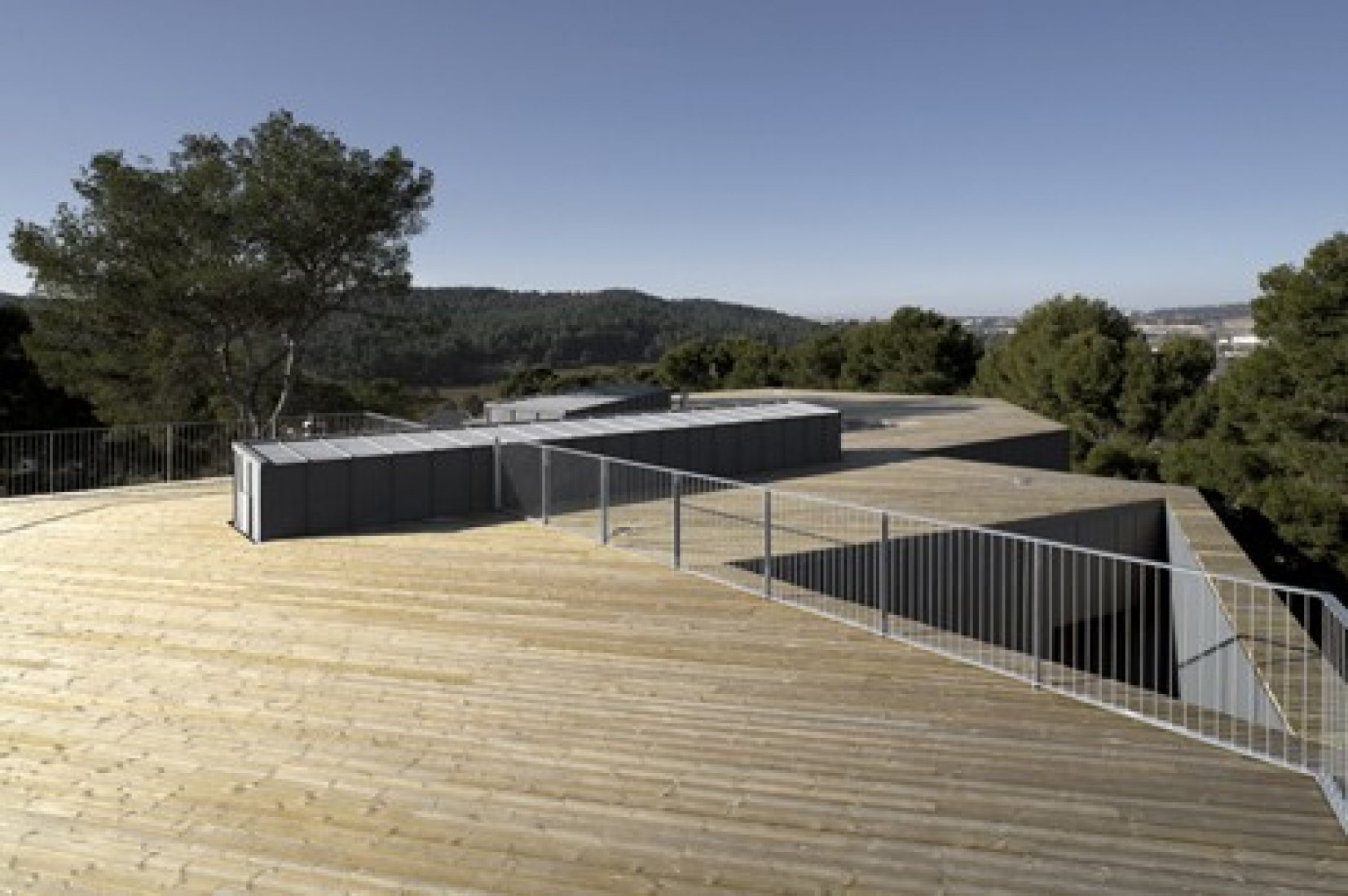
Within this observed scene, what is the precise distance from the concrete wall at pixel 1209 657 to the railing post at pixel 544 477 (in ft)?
25.0

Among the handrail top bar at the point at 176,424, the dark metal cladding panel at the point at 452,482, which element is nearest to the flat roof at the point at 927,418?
the handrail top bar at the point at 176,424

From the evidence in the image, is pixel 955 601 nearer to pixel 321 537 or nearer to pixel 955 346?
pixel 321 537

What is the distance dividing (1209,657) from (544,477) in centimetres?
786

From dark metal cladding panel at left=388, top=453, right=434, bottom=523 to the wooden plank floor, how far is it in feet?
14.2

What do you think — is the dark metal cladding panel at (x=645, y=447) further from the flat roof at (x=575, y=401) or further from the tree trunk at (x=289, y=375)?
the tree trunk at (x=289, y=375)

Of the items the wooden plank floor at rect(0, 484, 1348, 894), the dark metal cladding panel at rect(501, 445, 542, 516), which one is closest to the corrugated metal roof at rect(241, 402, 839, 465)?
the dark metal cladding panel at rect(501, 445, 542, 516)

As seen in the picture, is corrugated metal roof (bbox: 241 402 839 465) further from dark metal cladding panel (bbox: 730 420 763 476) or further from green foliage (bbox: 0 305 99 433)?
green foliage (bbox: 0 305 99 433)

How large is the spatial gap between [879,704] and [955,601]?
21.2ft

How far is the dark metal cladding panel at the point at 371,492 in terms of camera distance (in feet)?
44.1

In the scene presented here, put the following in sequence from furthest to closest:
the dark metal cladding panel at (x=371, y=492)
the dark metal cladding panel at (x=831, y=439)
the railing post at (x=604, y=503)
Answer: the dark metal cladding panel at (x=831, y=439), the dark metal cladding panel at (x=371, y=492), the railing post at (x=604, y=503)

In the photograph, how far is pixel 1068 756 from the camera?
5789 millimetres

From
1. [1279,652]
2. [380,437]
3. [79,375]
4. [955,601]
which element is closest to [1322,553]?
[955,601]

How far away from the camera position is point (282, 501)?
41.7ft

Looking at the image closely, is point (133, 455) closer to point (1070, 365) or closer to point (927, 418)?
point (927, 418)
